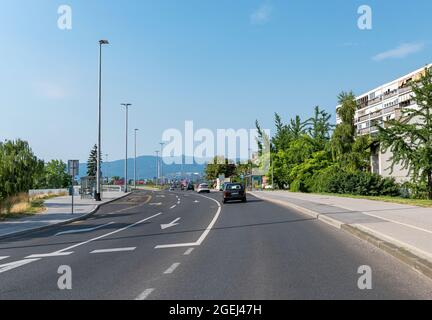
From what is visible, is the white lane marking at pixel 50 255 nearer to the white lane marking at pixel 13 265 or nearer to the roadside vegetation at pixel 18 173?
the white lane marking at pixel 13 265

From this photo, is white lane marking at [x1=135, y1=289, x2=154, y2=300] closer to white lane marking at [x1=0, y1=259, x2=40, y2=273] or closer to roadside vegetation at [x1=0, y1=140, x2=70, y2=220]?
white lane marking at [x1=0, y1=259, x2=40, y2=273]

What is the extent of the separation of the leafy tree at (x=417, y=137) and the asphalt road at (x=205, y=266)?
76.7 ft

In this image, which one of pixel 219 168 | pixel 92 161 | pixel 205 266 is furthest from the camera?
pixel 92 161

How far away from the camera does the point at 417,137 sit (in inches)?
1432

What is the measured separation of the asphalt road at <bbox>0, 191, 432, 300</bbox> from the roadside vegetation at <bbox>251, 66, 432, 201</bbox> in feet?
45.2

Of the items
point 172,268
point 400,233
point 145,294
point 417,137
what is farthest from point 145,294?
point 417,137

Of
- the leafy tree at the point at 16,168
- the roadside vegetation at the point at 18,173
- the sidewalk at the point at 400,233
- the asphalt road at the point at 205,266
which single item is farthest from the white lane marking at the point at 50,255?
the leafy tree at the point at 16,168

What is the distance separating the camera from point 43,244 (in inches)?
535

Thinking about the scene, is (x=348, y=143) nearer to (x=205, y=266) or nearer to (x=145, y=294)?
(x=205, y=266)

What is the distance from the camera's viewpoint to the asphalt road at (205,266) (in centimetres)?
686

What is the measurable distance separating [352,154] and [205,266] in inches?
1751

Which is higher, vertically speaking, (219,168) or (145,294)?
(219,168)

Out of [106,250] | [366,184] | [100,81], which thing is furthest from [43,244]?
[366,184]

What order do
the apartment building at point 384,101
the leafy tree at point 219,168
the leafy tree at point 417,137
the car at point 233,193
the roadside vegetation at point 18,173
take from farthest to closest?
the leafy tree at point 219,168, the apartment building at point 384,101, the leafy tree at point 417,137, the car at point 233,193, the roadside vegetation at point 18,173
